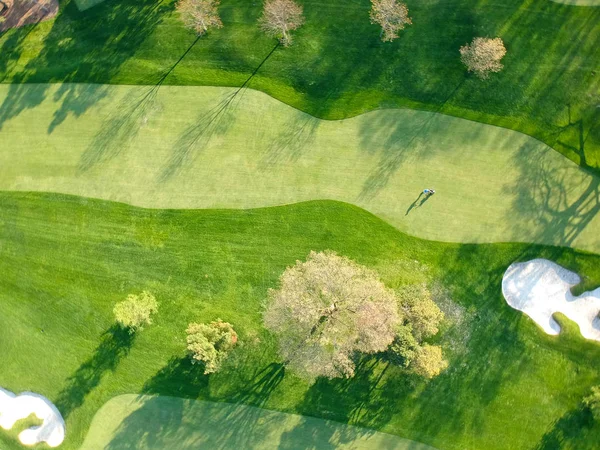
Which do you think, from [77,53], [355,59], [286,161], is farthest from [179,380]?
[355,59]

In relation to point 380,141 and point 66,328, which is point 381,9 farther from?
point 66,328

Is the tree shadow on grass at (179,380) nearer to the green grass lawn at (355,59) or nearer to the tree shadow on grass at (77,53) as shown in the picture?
the tree shadow on grass at (77,53)

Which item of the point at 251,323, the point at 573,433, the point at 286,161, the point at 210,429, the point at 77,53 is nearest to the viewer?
the point at 573,433

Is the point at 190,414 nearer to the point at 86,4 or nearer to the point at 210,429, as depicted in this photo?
the point at 210,429

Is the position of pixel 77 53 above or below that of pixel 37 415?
above

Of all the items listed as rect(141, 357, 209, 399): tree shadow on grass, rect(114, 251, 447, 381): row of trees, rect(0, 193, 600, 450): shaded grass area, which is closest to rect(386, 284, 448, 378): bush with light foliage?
rect(114, 251, 447, 381): row of trees

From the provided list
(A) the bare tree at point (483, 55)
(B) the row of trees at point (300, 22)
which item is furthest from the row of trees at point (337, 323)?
(B) the row of trees at point (300, 22)
